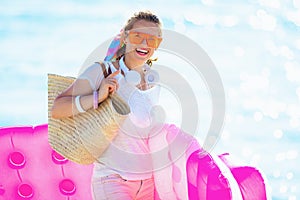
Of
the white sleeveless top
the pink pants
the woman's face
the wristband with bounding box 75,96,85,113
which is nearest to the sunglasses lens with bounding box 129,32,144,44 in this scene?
the woman's face

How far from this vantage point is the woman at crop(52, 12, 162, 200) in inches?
91.8

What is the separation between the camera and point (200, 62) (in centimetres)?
256

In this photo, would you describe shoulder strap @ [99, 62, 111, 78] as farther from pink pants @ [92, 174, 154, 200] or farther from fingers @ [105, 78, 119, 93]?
pink pants @ [92, 174, 154, 200]

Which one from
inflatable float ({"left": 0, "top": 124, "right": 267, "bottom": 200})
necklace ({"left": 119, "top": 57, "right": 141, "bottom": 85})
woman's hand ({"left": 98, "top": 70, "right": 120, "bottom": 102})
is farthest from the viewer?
inflatable float ({"left": 0, "top": 124, "right": 267, "bottom": 200})

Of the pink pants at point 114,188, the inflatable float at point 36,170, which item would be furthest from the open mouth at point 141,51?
the inflatable float at point 36,170

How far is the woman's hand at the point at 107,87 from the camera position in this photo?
2.29 metres

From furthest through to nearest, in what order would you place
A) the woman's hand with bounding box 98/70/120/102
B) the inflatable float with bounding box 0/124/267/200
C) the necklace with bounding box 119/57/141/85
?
the inflatable float with bounding box 0/124/267/200 → the necklace with bounding box 119/57/141/85 → the woman's hand with bounding box 98/70/120/102

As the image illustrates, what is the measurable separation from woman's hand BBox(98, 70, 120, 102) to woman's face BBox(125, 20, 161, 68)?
14 centimetres

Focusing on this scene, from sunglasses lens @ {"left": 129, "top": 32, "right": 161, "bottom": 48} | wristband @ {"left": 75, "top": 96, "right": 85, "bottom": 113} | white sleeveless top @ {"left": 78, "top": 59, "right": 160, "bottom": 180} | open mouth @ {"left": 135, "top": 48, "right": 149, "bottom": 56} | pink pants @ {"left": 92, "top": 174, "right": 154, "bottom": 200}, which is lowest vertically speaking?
pink pants @ {"left": 92, "top": 174, "right": 154, "bottom": 200}

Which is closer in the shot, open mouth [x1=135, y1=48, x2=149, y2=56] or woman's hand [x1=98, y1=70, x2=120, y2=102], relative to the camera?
woman's hand [x1=98, y1=70, x2=120, y2=102]

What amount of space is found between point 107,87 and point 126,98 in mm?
132

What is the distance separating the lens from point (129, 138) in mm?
2424

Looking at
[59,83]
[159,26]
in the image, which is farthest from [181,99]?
[59,83]

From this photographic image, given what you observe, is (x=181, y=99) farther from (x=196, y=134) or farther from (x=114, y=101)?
(x=114, y=101)
